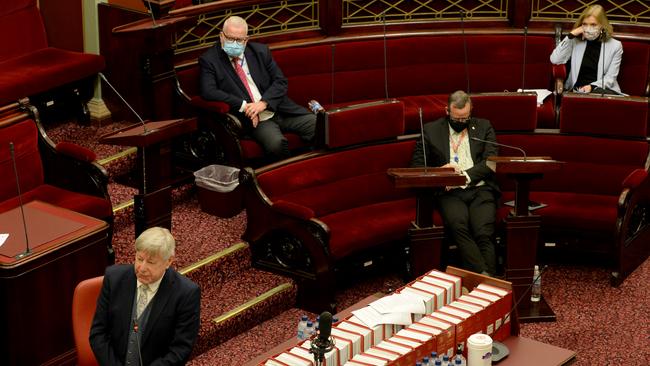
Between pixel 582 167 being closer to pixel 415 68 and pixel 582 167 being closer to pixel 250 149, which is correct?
pixel 415 68

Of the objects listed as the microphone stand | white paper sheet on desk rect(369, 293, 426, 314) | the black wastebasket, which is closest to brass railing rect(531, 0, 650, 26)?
the black wastebasket

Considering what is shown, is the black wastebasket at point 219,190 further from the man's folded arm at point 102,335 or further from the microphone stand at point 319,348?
the microphone stand at point 319,348

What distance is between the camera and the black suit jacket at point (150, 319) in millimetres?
4121

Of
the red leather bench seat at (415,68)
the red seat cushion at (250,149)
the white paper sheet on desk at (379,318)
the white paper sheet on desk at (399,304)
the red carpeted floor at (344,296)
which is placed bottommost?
the red carpeted floor at (344,296)

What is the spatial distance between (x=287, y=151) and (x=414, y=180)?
1067mm

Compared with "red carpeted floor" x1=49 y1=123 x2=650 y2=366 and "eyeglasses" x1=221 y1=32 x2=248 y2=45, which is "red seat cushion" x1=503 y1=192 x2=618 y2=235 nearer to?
"red carpeted floor" x1=49 y1=123 x2=650 y2=366

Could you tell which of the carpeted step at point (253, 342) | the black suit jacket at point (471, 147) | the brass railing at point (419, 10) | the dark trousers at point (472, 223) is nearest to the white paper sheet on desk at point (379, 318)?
the carpeted step at point (253, 342)

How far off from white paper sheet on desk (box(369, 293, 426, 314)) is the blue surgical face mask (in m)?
2.22

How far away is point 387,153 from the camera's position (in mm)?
6449

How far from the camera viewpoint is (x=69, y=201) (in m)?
5.65

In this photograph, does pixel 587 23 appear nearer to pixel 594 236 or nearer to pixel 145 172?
pixel 594 236

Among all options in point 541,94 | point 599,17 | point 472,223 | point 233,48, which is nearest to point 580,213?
point 472,223

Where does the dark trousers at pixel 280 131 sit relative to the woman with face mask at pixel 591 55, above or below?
below

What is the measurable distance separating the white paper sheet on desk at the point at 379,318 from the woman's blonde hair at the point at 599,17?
122 inches
